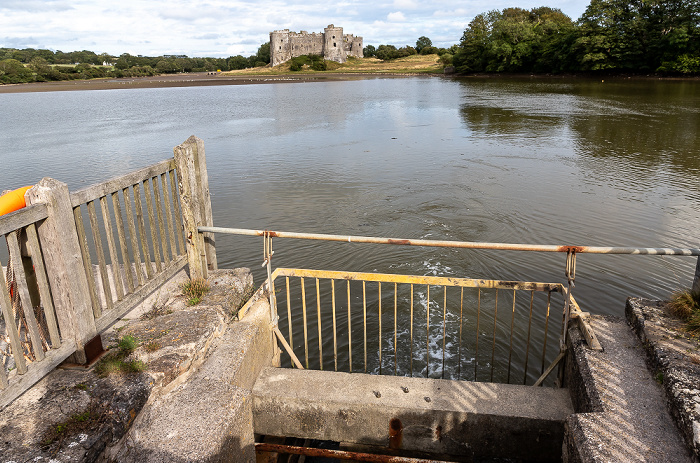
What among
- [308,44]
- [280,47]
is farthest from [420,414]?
[280,47]

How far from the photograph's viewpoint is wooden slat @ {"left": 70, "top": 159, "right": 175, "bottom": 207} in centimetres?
386

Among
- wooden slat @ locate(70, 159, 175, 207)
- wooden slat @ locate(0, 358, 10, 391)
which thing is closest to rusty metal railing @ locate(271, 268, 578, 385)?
wooden slat @ locate(70, 159, 175, 207)

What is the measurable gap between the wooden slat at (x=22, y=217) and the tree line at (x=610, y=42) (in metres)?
59.6

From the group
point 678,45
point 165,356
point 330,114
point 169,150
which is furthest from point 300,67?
point 165,356

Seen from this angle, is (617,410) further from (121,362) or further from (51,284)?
(51,284)

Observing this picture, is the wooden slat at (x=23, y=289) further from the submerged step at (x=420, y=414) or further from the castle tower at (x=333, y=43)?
the castle tower at (x=333, y=43)

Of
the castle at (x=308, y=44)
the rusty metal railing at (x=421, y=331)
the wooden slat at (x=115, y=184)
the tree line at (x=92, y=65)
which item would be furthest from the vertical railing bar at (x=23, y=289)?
the castle at (x=308, y=44)

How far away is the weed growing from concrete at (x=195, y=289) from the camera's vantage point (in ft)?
17.2

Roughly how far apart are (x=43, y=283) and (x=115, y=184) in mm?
1123

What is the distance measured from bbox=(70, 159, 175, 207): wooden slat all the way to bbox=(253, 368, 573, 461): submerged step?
88.8 inches

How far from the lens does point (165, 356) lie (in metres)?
4.12

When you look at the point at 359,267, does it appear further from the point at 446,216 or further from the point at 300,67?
the point at 300,67

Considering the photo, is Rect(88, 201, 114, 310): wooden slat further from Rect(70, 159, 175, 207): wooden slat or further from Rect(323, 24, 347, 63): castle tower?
Rect(323, 24, 347, 63): castle tower

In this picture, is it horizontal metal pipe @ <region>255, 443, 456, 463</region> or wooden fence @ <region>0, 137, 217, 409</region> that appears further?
horizontal metal pipe @ <region>255, 443, 456, 463</region>
